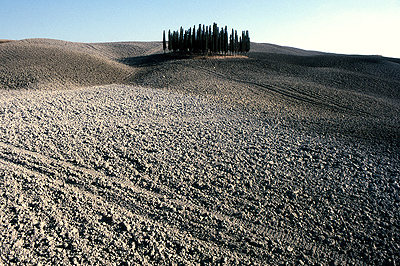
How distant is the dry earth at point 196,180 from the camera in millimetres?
4277

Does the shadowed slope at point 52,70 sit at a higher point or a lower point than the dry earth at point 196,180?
higher

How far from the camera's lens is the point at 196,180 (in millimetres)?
5688

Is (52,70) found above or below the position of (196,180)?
above

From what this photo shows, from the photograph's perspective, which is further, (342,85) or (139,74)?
(139,74)

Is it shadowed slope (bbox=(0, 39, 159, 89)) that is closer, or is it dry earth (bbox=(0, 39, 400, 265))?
dry earth (bbox=(0, 39, 400, 265))

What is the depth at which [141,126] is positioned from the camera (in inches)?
316

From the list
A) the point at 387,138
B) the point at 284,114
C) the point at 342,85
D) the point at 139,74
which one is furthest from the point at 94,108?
the point at 342,85

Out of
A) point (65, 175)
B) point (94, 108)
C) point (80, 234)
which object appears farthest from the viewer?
point (94, 108)

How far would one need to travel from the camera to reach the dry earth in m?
4.28

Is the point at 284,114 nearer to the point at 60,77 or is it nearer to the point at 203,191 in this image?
the point at 203,191

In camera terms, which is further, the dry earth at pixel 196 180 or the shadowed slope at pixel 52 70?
the shadowed slope at pixel 52 70

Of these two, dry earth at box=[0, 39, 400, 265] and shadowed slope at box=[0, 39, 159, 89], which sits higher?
shadowed slope at box=[0, 39, 159, 89]

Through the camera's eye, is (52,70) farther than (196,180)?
Yes

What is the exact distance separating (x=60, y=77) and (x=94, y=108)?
646 cm
